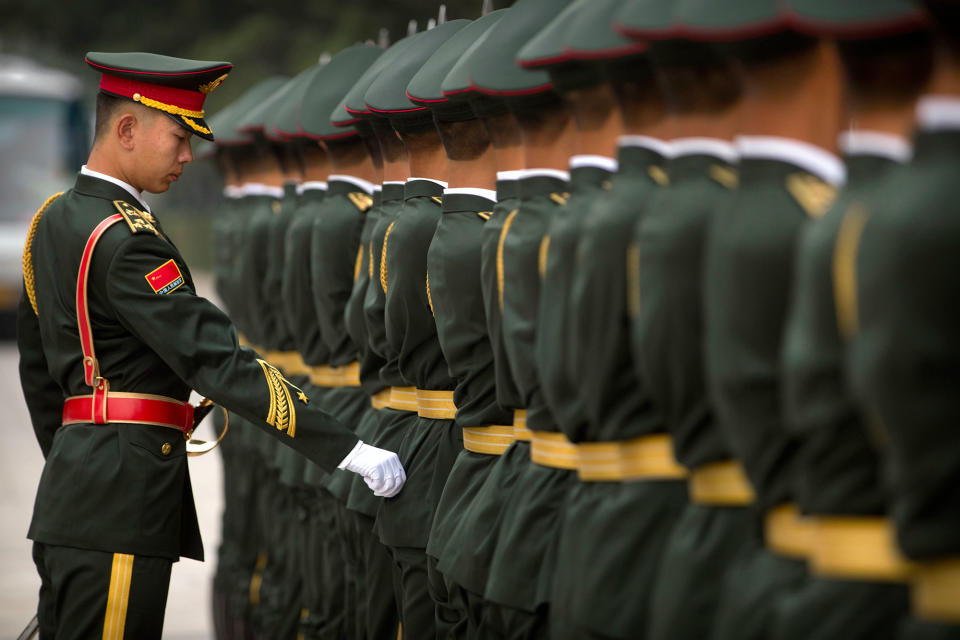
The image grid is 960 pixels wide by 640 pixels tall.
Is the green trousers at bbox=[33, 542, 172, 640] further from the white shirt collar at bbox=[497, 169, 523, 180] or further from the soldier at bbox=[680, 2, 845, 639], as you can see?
Result: the soldier at bbox=[680, 2, 845, 639]

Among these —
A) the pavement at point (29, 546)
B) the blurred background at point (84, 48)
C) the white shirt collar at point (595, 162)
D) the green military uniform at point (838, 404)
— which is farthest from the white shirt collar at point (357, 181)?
the blurred background at point (84, 48)

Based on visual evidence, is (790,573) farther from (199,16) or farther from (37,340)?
(199,16)

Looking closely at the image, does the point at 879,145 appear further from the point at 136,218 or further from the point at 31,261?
the point at 31,261

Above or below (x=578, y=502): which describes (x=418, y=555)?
below

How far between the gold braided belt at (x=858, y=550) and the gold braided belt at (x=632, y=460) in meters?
0.45

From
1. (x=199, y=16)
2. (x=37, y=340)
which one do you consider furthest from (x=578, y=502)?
(x=199, y=16)

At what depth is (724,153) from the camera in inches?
96.0

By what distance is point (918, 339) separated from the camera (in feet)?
6.05

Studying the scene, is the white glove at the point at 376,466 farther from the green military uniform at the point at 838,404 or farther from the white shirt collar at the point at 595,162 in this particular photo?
the green military uniform at the point at 838,404

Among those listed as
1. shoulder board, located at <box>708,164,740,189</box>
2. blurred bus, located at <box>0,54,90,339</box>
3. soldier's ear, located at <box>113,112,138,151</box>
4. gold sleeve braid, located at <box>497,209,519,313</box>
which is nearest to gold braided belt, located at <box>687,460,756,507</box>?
shoulder board, located at <box>708,164,740,189</box>

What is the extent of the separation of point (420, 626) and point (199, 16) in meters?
19.7

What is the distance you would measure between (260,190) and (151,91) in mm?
2999

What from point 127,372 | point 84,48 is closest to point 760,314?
point 127,372

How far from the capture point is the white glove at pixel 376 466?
4.05 metres
